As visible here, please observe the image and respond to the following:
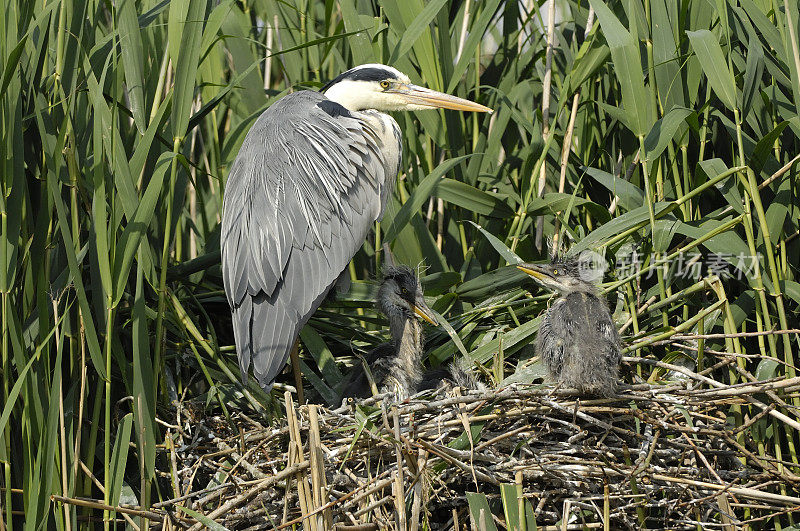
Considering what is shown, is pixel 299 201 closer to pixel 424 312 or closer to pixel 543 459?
pixel 424 312

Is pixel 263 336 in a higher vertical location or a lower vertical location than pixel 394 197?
lower

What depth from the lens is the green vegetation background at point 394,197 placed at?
2113 millimetres

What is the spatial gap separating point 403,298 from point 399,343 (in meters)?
0.14

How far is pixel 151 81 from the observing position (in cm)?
249

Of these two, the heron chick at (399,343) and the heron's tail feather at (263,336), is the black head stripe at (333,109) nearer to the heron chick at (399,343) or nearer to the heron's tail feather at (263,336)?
the heron chick at (399,343)

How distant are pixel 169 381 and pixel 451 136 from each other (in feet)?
4.08

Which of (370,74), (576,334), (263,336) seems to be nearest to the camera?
(576,334)

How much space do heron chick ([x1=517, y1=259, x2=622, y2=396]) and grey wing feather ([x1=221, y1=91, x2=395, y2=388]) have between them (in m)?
0.55

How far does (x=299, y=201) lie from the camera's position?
8.79ft

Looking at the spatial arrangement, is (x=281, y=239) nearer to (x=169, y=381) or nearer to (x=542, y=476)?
(x=169, y=381)

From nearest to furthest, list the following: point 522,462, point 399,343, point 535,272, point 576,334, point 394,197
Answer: point 522,462, point 576,334, point 535,272, point 399,343, point 394,197

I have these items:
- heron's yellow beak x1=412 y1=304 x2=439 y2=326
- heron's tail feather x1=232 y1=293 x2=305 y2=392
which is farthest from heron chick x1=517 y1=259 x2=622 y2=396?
heron's tail feather x1=232 y1=293 x2=305 y2=392

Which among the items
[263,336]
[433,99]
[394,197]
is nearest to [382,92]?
[433,99]

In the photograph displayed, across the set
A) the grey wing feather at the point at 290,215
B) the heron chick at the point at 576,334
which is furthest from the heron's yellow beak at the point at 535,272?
the grey wing feather at the point at 290,215
